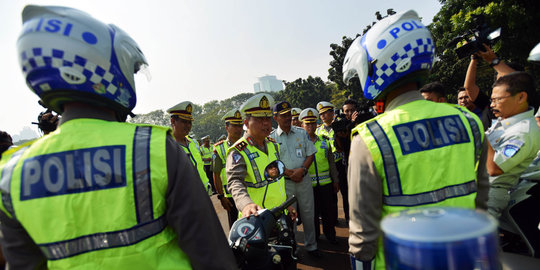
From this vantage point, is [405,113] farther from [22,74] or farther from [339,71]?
[339,71]

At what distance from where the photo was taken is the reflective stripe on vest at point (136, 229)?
1.05 metres

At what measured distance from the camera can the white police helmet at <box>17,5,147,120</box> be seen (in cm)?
113

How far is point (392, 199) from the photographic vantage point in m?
1.34

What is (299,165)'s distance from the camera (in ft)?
13.0

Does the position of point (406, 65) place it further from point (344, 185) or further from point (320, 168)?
point (344, 185)

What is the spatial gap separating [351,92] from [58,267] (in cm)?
2633

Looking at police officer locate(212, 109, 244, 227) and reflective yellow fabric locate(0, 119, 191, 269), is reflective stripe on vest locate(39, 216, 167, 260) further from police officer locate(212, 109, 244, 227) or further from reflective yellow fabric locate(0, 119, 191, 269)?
police officer locate(212, 109, 244, 227)

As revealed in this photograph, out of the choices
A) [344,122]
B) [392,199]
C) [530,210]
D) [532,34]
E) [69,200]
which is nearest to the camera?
[69,200]

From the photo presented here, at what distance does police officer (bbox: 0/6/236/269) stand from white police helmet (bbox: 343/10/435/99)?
1222 millimetres

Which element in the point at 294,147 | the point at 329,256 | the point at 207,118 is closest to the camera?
the point at 329,256

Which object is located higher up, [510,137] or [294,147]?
[294,147]

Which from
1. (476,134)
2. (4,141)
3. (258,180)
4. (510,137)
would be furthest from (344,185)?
(4,141)

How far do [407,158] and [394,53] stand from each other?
0.64m

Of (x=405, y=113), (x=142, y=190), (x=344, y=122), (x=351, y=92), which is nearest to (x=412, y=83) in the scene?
(x=405, y=113)
